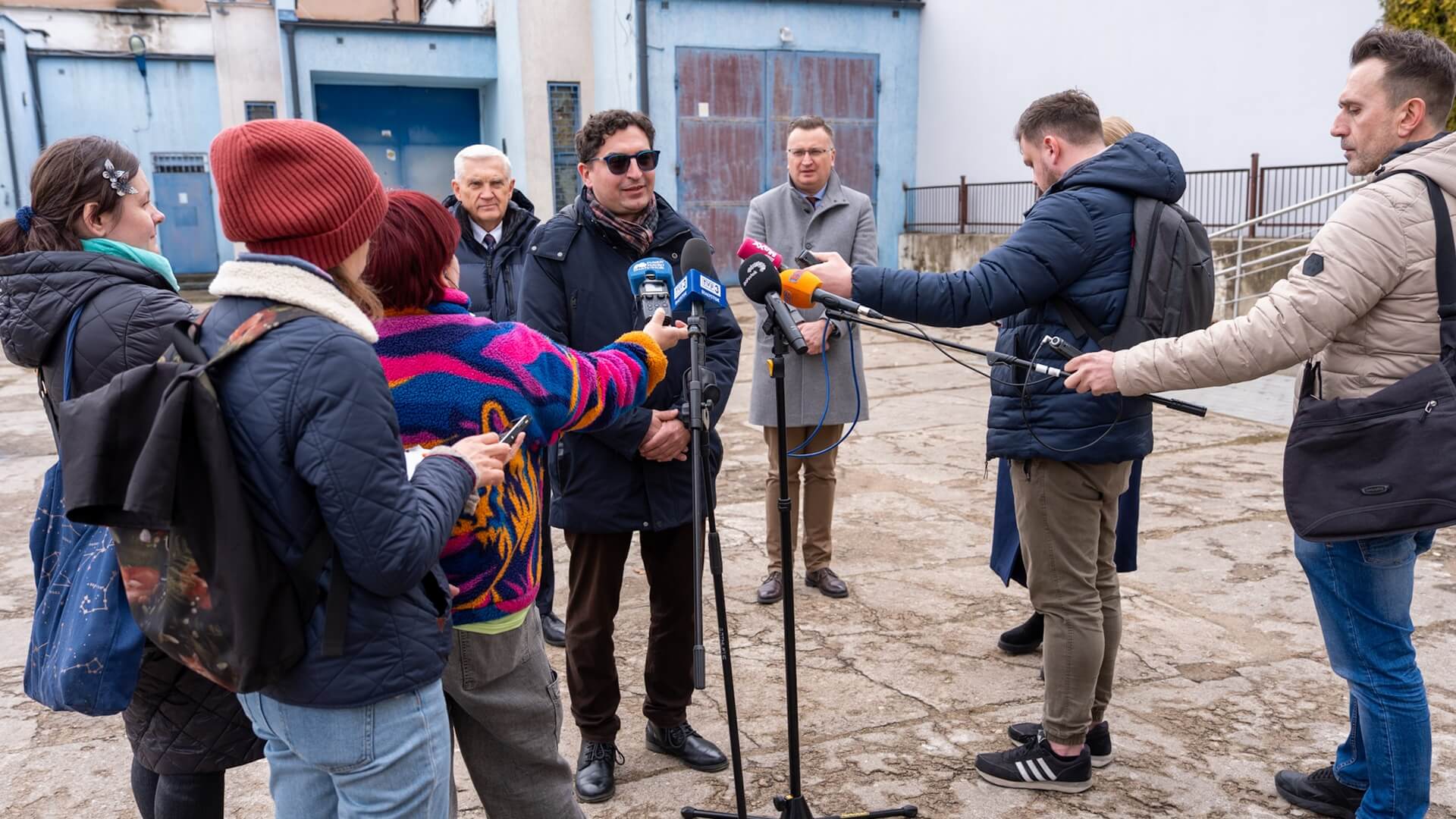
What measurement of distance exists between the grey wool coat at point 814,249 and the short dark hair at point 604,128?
155 centimetres

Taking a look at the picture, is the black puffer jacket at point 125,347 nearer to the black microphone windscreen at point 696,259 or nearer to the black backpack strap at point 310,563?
the black backpack strap at point 310,563

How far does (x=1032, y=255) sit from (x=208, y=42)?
1937cm

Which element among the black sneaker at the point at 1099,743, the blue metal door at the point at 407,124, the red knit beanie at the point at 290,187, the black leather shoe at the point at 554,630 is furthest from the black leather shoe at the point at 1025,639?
the blue metal door at the point at 407,124

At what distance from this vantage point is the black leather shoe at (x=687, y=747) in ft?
10.6

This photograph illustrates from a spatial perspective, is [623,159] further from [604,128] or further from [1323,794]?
[1323,794]

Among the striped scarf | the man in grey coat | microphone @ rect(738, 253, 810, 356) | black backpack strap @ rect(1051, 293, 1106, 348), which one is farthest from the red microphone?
the man in grey coat

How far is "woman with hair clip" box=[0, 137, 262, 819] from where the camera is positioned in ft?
7.29

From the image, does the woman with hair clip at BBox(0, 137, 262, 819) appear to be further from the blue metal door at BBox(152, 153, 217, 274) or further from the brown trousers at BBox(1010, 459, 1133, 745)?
the blue metal door at BBox(152, 153, 217, 274)

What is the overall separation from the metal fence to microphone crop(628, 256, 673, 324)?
735 centimetres

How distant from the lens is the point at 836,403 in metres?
4.79

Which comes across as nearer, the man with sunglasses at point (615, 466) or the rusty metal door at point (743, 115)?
the man with sunglasses at point (615, 466)

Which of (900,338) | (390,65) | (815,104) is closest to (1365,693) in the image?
(900,338)

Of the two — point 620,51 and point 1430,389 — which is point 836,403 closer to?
point 1430,389

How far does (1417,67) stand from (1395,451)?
2.83 feet
